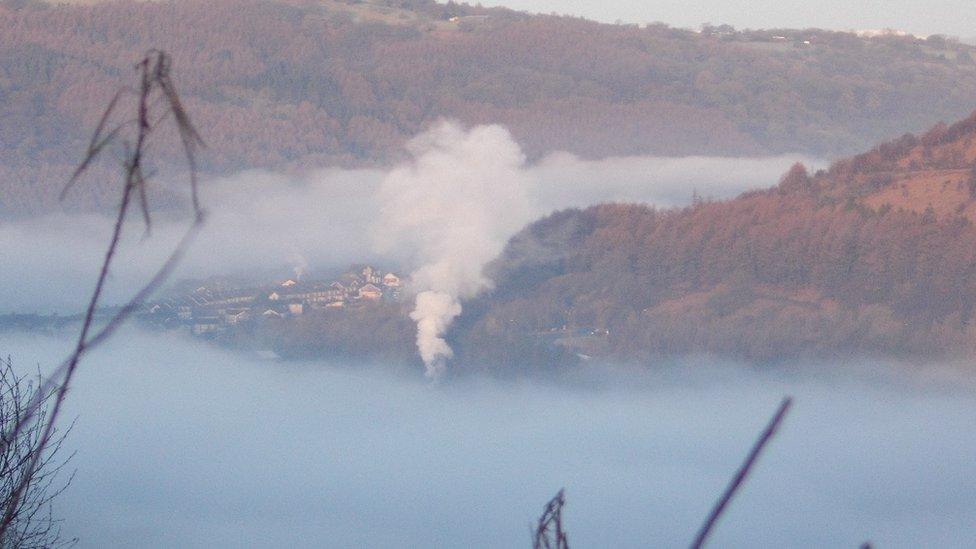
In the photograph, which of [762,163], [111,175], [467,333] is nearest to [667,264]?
[467,333]

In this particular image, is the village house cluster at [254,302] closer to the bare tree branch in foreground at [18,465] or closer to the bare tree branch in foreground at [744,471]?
the bare tree branch in foreground at [18,465]

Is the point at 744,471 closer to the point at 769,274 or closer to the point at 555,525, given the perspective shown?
the point at 555,525

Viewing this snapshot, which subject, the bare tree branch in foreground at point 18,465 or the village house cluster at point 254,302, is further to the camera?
the village house cluster at point 254,302

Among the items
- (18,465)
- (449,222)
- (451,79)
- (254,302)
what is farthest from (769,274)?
(18,465)

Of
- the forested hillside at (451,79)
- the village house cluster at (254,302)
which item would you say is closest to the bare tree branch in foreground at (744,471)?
the village house cluster at (254,302)

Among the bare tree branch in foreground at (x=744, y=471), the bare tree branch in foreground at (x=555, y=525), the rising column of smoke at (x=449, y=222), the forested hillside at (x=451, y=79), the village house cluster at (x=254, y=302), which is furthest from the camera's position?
the forested hillside at (x=451, y=79)
